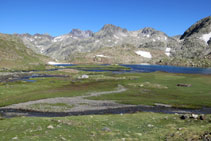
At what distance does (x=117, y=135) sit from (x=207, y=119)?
50.1 ft

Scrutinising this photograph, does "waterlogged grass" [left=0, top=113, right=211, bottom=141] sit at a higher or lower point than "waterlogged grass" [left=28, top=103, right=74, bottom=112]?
higher

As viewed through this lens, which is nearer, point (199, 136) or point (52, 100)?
point (199, 136)

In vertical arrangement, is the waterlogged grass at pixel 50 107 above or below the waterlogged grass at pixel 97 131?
below

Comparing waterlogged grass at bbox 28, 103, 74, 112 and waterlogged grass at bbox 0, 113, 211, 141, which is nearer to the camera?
waterlogged grass at bbox 0, 113, 211, 141

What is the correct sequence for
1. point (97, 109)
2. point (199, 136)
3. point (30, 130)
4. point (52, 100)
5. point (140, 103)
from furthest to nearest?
point (52, 100), point (140, 103), point (97, 109), point (30, 130), point (199, 136)

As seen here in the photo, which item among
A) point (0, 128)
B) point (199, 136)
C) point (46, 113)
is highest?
point (199, 136)

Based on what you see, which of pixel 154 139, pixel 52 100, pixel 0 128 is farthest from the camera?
pixel 52 100

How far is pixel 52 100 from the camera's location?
194 ft

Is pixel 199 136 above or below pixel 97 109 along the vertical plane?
above

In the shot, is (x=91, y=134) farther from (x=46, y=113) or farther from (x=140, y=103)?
(x=140, y=103)

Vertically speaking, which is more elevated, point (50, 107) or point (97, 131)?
point (97, 131)

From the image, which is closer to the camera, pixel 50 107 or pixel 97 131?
pixel 97 131

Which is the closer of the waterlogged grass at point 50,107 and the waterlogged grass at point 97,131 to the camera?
the waterlogged grass at point 97,131

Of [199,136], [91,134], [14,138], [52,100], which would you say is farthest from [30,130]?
[52,100]
